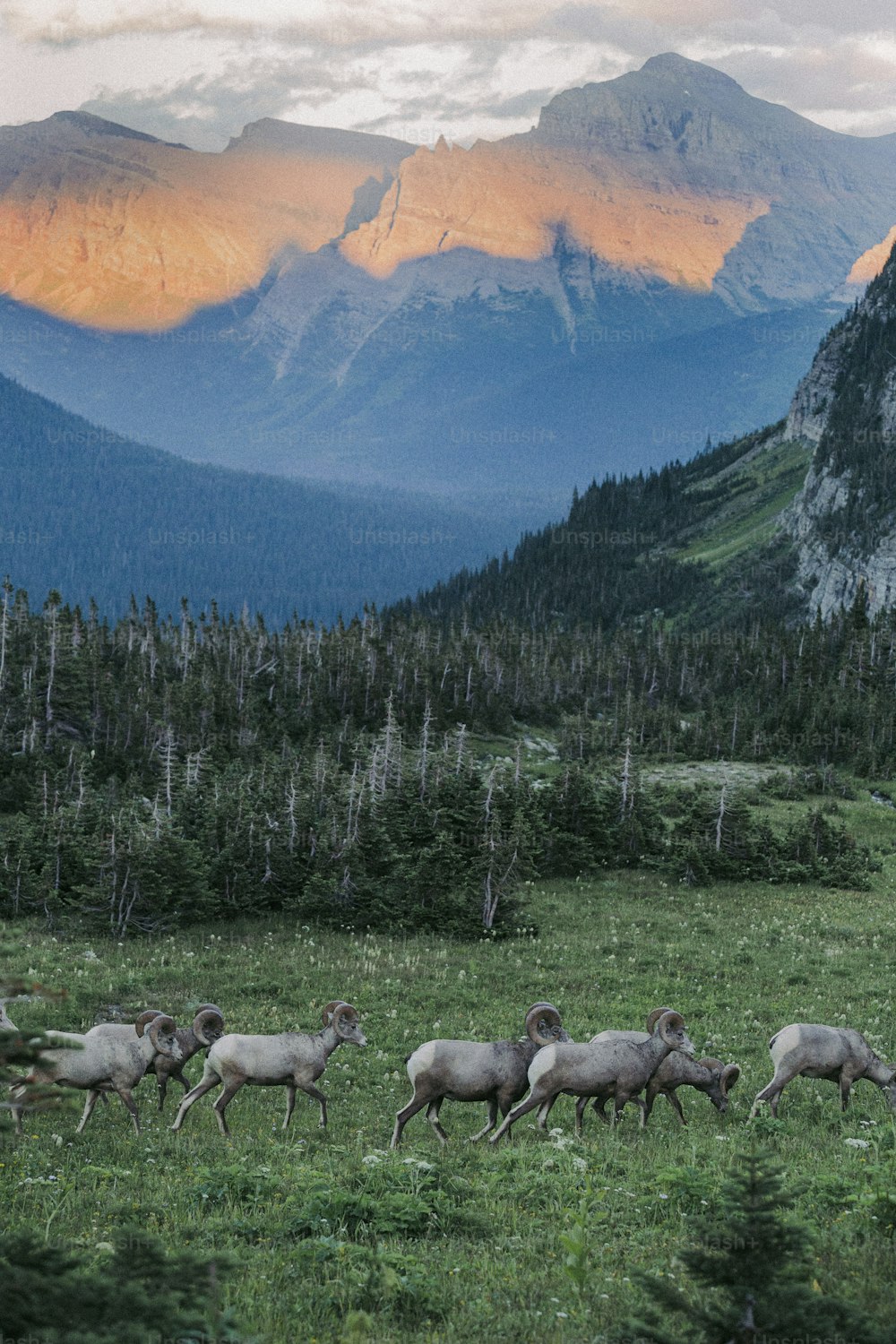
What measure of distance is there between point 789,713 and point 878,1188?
321ft

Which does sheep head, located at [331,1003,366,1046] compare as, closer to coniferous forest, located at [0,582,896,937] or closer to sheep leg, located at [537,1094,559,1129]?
sheep leg, located at [537,1094,559,1129]

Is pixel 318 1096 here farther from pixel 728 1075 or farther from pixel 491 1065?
pixel 728 1075

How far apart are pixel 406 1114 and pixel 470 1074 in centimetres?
121

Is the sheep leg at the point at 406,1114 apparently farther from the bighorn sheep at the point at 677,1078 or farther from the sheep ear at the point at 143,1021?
the sheep ear at the point at 143,1021

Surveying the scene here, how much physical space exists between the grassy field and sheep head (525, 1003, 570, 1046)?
4.97 feet

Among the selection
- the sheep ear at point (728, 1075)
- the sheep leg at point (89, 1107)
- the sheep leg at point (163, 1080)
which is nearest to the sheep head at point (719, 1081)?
the sheep ear at point (728, 1075)

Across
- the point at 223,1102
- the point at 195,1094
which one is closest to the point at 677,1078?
the point at 223,1102

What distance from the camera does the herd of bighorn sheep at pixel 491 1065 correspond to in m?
19.0

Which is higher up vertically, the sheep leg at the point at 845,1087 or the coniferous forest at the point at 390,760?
the sheep leg at the point at 845,1087

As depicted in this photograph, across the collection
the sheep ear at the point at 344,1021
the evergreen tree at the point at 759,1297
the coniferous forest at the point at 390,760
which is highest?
the evergreen tree at the point at 759,1297

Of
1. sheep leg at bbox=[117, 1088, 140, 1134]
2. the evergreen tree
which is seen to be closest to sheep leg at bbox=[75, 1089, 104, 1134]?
sheep leg at bbox=[117, 1088, 140, 1134]

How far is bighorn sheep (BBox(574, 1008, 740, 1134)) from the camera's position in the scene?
799 inches

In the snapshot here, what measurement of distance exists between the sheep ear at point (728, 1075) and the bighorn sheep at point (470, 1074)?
3803 millimetres

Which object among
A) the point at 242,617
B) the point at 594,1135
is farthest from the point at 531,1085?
the point at 242,617
